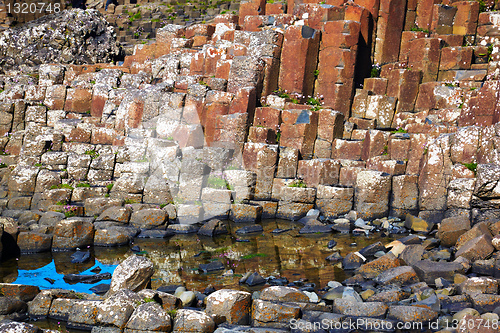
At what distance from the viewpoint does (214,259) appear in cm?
1071

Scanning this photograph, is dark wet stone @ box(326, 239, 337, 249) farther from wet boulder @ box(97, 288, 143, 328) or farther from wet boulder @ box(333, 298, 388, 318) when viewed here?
wet boulder @ box(97, 288, 143, 328)

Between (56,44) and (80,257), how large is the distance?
47.7ft

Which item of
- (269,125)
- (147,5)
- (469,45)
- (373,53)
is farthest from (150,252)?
(147,5)

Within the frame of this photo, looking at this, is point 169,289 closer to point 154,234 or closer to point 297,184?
point 154,234

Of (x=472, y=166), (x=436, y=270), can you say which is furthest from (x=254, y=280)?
(x=472, y=166)

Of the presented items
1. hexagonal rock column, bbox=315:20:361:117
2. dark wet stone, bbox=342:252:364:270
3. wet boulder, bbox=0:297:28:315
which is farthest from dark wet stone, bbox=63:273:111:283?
hexagonal rock column, bbox=315:20:361:117

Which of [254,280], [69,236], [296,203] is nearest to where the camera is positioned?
[254,280]

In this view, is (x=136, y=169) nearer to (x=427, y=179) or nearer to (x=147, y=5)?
(x=427, y=179)

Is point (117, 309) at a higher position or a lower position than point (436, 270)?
lower

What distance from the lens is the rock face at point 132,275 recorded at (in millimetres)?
8148

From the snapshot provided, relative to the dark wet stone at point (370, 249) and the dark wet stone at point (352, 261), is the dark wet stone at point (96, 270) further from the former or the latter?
the dark wet stone at point (370, 249)

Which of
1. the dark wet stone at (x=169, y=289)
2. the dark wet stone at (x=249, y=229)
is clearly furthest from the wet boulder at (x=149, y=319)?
the dark wet stone at (x=249, y=229)

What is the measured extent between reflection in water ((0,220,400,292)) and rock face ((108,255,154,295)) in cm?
66

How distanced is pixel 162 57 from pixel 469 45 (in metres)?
11.7
